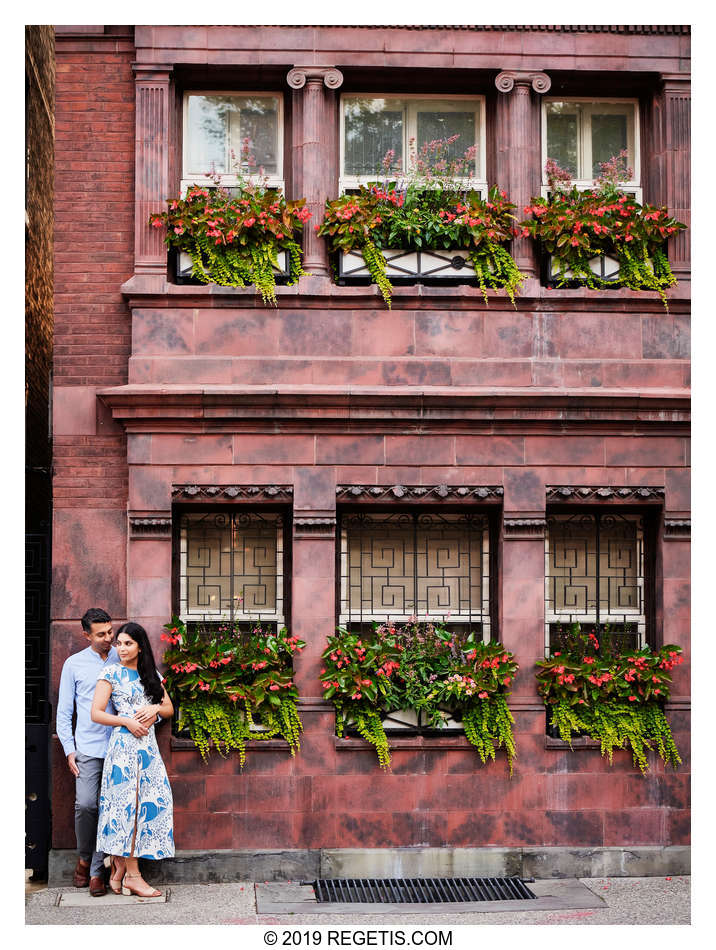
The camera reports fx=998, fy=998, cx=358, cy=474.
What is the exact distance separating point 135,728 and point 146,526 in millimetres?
1905

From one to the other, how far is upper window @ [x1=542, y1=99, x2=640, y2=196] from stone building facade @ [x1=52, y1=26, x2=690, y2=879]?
1.21 feet

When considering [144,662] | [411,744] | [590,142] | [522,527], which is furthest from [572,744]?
[590,142]

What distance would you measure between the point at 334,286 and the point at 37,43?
21.4ft

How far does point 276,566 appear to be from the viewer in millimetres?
9742

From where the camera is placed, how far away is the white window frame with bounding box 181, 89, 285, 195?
32.5ft

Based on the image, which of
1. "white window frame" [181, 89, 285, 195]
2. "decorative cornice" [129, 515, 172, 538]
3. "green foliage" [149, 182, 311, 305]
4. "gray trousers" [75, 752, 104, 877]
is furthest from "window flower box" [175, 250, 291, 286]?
"gray trousers" [75, 752, 104, 877]

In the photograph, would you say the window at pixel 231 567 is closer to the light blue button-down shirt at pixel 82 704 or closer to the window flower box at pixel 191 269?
the light blue button-down shirt at pixel 82 704

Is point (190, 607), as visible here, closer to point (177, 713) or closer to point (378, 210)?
point (177, 713)

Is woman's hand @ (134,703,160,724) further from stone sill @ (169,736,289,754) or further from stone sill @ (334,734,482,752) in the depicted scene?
stone sill @ (334,734,482,752)

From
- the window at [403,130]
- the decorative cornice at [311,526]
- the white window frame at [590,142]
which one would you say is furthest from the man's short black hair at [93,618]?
the white window frame at [590,142]

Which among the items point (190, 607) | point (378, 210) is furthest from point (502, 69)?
point (190, 607)
